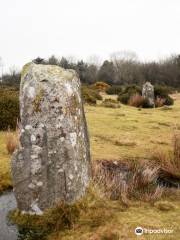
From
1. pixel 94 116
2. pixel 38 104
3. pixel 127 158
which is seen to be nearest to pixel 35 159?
pixel 38 104

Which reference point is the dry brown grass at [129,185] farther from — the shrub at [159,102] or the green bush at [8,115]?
the shrub at [159,102]

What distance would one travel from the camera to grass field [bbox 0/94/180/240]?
6094mm

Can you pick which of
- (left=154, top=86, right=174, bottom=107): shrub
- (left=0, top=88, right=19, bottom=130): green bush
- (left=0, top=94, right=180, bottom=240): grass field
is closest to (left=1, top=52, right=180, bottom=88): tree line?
(left=154, top=86, right=174, bottom=107): shrub

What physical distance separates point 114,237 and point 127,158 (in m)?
5.35

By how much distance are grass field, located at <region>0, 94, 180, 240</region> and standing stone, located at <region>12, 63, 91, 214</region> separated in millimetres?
586

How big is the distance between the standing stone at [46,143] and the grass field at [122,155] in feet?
1.92

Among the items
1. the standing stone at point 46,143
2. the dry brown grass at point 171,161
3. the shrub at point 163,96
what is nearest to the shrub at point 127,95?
the shrub at point 163,96

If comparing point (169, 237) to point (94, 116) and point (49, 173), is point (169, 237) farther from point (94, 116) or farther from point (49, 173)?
point (94, 116)

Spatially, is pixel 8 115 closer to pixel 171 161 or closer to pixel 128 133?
pixel 128 133

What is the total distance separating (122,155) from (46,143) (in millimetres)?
5332

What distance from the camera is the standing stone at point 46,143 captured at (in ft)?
20.7

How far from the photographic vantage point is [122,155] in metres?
11.4

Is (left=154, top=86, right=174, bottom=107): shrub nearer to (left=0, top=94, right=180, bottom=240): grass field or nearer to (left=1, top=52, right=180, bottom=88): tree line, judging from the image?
(left=0, top=94, right=180, bottom=240): grass field

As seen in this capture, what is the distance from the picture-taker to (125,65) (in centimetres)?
6875
